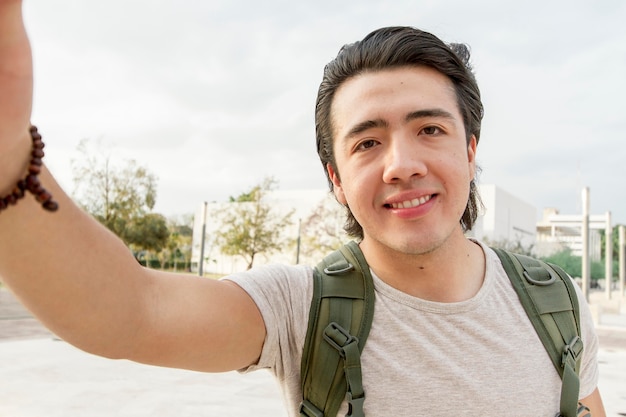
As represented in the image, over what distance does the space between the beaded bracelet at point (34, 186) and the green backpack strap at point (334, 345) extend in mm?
732

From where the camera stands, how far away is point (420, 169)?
1426 mm

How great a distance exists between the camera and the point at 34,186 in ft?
2.43

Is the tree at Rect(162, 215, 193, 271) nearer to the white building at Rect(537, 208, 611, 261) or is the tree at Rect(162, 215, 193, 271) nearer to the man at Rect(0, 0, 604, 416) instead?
the white building at Rect(537, 208, 611, 261)

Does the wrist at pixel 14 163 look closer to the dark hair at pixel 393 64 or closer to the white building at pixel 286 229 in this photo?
the dark hair at pixel 393 64

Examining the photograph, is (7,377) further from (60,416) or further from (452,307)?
(452,307)

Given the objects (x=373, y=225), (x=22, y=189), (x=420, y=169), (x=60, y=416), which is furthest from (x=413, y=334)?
(x=60, y=416)

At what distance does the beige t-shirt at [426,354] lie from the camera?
1321 mm

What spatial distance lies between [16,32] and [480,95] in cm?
147

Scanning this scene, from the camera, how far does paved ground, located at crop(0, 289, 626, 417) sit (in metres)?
5.21

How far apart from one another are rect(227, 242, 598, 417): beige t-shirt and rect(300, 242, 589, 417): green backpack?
0.03 meters

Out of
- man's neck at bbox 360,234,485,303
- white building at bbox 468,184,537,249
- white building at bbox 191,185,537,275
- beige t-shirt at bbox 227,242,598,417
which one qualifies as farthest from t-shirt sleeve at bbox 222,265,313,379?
white building at bbox 468,184,537,249

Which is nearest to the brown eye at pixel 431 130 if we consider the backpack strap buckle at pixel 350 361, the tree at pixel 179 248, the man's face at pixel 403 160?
the man's face at pixel 403 160

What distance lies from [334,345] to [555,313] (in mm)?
649

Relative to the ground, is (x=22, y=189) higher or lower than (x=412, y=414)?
higher
